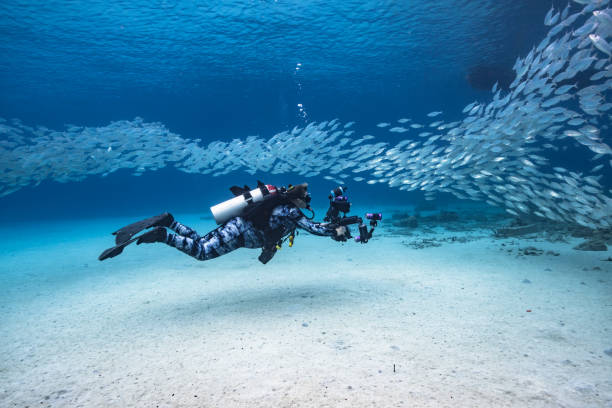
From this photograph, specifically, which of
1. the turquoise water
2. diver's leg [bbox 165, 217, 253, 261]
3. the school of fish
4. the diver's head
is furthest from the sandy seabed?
the school of fish

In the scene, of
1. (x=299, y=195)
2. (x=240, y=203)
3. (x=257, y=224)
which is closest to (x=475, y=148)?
(x=299, y=195)

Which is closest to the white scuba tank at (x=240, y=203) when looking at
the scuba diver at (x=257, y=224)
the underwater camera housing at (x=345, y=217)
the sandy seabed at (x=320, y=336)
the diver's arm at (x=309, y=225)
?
the scuba diver at (x=257, y=224)

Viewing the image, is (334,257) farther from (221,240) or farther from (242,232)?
(221,240)

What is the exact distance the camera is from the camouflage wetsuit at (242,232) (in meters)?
4.38

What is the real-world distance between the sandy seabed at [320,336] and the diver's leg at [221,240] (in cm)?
100

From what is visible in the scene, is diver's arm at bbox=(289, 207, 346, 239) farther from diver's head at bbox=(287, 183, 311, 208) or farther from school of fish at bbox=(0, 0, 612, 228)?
school of fish at bbox=(0, 0, 612, 228)

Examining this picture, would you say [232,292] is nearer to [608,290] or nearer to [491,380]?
[491,380]

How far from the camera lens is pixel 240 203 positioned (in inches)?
170

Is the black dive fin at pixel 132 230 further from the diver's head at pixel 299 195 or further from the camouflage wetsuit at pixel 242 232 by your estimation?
the diver's head at pixel 299 195

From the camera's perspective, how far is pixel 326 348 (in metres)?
3.38

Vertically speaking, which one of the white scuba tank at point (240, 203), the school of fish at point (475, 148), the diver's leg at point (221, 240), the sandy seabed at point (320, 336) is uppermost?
the school of fish at point (475, 148)

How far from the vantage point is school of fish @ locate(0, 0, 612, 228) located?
8.15 meters

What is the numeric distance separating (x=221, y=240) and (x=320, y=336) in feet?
6.30

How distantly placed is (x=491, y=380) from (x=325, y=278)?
4090mm
